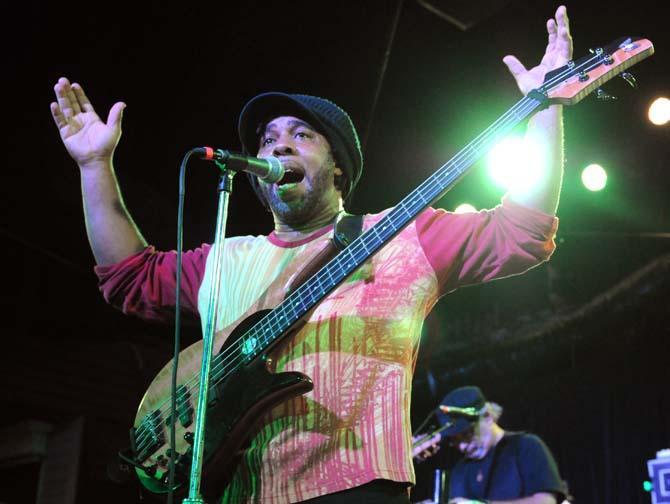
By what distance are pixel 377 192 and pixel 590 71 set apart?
433 cm

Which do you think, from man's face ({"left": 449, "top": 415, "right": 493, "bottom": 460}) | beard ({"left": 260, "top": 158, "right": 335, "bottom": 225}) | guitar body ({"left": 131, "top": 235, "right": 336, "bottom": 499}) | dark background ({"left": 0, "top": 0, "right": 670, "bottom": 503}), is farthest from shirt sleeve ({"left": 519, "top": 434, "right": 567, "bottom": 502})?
guitar body ({"left": 131, "top": 235, "right": 336, "bottom": 499})

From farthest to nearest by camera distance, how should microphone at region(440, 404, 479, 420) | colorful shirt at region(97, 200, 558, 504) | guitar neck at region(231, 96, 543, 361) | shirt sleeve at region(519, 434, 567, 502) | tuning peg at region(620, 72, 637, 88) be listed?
microphone at region(440, 404, 479, 420)
shirt sleeve at region(519, 434, 567, 502)
tuning peg at region(620, 72, 637, 88)
guitar neck at region(231, 96, 543, 361)
colorful shirt at region(97, 200, 558, 504)

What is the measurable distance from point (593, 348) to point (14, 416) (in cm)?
683

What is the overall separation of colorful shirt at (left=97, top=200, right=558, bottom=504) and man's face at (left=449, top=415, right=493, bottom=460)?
4.39m

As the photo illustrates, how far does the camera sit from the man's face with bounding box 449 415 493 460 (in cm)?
632

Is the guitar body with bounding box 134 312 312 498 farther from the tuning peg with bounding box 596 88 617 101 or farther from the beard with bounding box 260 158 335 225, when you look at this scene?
the tuning peg with bounding box 596 88 617 101

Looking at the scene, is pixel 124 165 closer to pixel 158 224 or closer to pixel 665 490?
pixel 158 224

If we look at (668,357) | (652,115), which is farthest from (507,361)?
(652,115)

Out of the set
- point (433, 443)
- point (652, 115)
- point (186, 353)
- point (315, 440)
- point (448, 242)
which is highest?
→ point (652, 115)

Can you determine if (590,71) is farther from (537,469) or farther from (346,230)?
(537,469)

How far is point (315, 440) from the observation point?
202cm

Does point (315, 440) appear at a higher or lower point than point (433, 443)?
lower

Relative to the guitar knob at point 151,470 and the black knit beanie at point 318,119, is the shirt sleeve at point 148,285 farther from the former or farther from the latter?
the guitar knob at point 151,470

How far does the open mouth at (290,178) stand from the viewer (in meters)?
2.63
